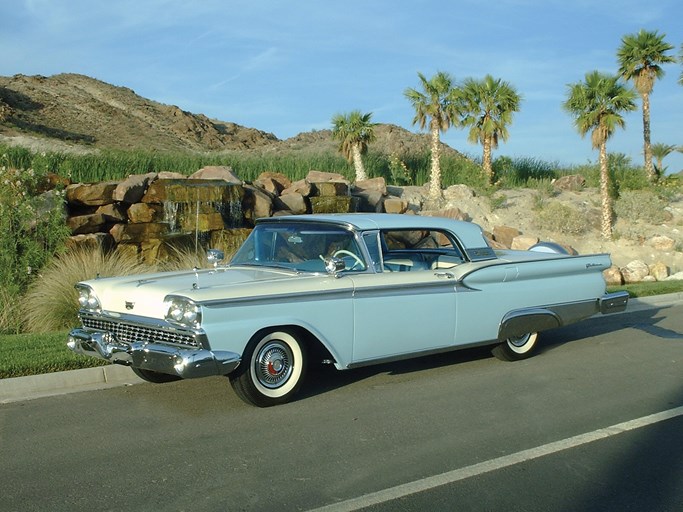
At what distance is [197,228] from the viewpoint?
1670 cm

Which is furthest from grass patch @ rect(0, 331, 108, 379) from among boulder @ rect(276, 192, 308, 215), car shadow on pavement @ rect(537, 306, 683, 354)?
boulder @ rect(276, 192, 308, 215)

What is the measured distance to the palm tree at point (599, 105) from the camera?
74.0 feet

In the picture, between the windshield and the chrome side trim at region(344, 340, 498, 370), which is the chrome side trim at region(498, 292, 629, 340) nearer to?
the chrome side trim at region(344, 340, 498, 370)

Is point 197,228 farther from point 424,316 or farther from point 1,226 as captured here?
point 424,316

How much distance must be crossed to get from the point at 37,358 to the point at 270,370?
2.71 m

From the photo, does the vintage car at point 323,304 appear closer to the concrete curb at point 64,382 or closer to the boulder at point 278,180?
the concrete curb at point 64,382

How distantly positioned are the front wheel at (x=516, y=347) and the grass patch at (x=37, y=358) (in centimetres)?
409

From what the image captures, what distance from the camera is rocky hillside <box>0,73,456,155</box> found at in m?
39.8

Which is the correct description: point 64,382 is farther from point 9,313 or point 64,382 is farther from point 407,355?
point 9,313

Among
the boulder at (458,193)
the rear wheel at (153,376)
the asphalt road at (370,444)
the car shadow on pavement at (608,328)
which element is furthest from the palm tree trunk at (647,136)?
the rear wheel at (153,376)

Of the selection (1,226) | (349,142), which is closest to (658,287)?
(1,226)

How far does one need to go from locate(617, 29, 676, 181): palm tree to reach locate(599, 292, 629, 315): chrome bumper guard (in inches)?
903

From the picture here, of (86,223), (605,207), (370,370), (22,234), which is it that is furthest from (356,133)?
(370,370)

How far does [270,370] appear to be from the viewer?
21.3 ft
